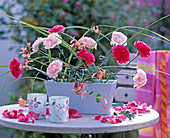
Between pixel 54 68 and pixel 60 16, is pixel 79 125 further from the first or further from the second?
pixel 60 16

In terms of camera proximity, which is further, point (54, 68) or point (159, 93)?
point (159, 93)

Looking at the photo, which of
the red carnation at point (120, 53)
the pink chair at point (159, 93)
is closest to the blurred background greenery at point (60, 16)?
the pink chair at point (159, 93)

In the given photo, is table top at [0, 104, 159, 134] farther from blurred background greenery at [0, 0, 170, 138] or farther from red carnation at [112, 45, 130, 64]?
blurred background greenery at [0, 0, 170, 138]

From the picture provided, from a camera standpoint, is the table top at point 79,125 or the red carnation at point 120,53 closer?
the table top at point 79,125

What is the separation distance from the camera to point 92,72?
1.29 metres

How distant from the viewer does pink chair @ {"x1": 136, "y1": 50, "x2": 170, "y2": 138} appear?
1963mm

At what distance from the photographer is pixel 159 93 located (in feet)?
6.53

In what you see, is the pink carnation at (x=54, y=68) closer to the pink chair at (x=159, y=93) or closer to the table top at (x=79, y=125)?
the table top at (x=79, y=125)

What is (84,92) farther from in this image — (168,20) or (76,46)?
(168,20)

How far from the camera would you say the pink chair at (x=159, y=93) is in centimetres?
196

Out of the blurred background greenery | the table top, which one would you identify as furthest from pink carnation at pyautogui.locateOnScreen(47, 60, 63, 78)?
the blurred background greenery

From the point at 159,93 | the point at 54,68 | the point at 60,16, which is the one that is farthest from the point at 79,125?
the point at 60,16

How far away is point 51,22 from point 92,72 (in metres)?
1.38

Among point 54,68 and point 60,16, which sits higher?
point 60,16
